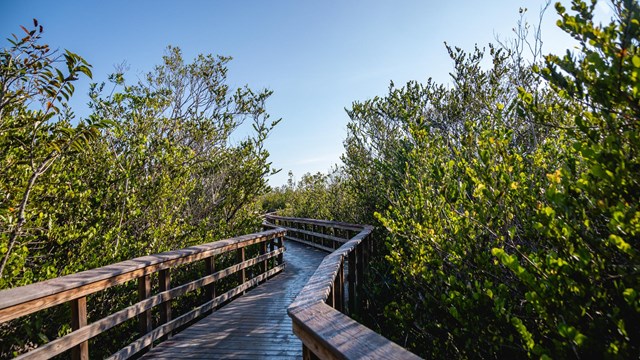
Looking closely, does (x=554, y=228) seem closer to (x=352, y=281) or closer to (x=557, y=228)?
(x=557, y=228)

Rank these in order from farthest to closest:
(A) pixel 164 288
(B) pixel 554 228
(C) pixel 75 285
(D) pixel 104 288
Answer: (A) pixel 164 288
(D) pixel 104 288
(C) pixel 75 285
(B) pixel 554 228

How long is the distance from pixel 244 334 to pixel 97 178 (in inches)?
128

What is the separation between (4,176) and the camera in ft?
12.8

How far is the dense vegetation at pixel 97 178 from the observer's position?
10.1ft

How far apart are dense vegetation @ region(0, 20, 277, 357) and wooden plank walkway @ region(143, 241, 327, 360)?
123cm

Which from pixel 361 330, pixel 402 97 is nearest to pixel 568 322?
pixel 361 330

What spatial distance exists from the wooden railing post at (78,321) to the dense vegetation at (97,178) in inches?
22.7

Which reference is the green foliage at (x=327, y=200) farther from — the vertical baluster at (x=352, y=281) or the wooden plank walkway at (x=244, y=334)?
the vertical baluster at (x=352, y=281)

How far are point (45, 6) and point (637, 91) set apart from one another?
28.8 ft

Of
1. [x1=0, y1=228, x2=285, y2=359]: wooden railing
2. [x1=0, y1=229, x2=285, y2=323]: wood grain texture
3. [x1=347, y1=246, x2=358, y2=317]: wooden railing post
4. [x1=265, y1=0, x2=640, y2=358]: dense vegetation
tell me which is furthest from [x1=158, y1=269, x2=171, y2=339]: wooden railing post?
[x1=265, y1=0, x2=640, y2=358]: dense vegetation

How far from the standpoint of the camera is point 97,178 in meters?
5.46

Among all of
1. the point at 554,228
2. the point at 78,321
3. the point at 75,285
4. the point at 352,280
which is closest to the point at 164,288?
the point at 78,321

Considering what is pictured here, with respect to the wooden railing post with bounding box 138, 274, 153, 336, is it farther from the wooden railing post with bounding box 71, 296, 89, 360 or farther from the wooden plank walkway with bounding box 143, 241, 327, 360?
the wooden railing post with bounding box 71, 296, 89, 360

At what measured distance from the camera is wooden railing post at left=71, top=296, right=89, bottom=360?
306cm
